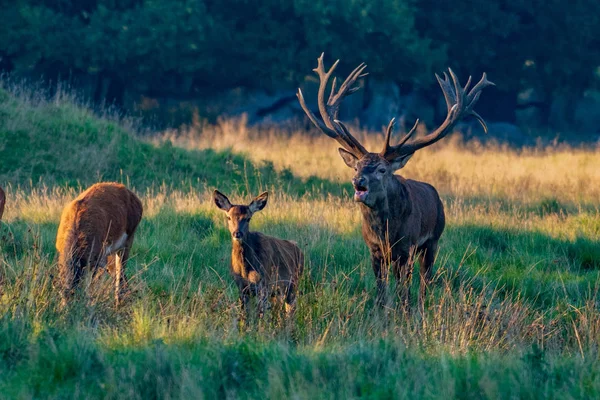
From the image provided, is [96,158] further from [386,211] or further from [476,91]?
[386,211]

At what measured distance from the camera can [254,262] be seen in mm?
8953

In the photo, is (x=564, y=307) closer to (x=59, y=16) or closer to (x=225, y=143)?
(x=225, y=143)

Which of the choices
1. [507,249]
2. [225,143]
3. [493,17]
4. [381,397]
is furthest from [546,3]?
[381,397]

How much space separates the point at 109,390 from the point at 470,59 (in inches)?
1182

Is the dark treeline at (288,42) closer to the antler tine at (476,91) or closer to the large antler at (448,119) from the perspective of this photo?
the antler tine at (476,91)

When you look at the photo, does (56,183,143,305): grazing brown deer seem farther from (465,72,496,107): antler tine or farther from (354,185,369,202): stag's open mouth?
(465,72,496,107): antler tine

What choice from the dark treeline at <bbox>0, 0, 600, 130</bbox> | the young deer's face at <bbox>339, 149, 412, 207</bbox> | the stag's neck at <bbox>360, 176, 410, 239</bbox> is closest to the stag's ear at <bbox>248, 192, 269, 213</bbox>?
the young deer's face at <bbox>339, 149, 412, 207</bbox>

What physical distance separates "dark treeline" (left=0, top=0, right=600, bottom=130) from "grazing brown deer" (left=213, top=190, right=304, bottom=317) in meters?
18.4

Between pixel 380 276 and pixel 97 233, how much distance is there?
2.67 m

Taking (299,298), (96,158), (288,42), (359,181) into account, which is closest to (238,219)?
(299,298)

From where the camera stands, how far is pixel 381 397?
604 cm

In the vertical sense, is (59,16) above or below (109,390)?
above

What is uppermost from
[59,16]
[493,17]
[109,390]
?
[493,17]

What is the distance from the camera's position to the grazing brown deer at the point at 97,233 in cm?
834
